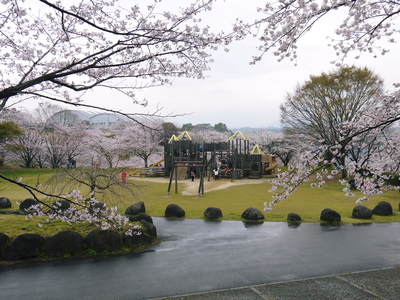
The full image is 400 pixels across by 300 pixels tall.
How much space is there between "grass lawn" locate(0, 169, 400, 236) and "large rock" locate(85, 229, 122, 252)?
549 millimetres

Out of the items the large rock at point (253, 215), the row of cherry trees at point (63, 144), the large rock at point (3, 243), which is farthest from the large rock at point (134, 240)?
the row of cherry trees at point (63, 144)

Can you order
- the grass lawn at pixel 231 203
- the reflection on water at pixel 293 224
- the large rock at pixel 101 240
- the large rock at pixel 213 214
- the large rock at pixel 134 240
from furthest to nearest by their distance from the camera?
the large rock at pixel 213 214 → the reflection on water at pixel 293 224 → the grass lawn at pixel 231 203 → the large rock at pixel 134 240 → the large rock at pixel 101 240

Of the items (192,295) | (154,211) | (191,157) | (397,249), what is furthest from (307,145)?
(192,295)

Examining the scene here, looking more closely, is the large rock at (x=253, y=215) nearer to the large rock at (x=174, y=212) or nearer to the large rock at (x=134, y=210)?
the large rock at (x=174, y=212)

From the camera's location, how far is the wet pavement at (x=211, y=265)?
207 inches

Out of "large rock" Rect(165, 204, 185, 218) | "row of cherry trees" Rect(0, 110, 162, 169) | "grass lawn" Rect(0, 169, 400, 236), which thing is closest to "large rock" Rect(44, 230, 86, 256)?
"grass lawn" Rect(0, 169, 400, 236)

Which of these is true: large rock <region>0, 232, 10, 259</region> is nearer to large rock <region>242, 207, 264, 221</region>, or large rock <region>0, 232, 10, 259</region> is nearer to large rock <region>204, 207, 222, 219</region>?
large rock <region>204, 207, 222, 219</region>

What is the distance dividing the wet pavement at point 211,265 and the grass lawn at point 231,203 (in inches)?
60.8

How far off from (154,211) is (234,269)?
21.9 ft

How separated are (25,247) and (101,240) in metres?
1.54

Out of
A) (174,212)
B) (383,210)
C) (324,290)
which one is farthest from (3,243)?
(383,210)

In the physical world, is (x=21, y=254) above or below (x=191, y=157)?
below

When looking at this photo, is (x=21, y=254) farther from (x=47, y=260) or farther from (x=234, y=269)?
(x=234, y=269)

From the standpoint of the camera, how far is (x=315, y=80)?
76.3 feet
